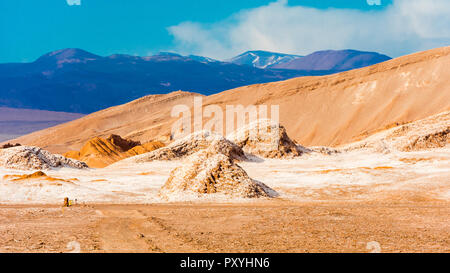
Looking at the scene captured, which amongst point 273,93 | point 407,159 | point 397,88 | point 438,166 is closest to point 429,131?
point 407,159

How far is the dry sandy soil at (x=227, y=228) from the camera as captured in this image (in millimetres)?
9188

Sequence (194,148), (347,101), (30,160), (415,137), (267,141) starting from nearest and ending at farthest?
(30,160), (415,137), (194,148), (267,141), (347,101)

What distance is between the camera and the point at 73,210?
15.1m

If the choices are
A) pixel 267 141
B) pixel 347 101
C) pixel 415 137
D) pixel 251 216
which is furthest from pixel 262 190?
pixel 347 101

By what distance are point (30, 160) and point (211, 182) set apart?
17355 mm

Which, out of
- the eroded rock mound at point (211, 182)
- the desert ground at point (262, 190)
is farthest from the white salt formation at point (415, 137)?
the eroded rock mound at point (211, 182)

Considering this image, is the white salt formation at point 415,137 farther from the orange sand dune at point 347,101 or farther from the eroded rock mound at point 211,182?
the eroded rock mound at point 211,182

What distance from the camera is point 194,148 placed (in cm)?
3669

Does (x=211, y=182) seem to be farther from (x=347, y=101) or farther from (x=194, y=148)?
(x=347, y=101)

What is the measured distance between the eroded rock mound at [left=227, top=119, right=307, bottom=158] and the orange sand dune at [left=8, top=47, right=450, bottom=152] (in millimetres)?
11044

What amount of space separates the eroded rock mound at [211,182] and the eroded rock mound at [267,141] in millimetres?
16283

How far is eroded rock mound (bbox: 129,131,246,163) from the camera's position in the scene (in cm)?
3366
